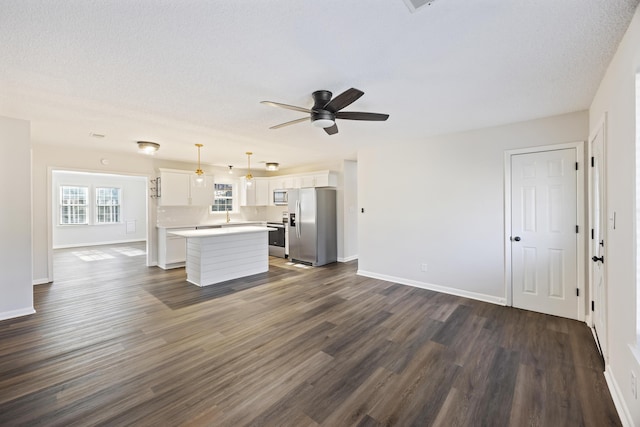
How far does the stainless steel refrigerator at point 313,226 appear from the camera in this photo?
608 centimetres

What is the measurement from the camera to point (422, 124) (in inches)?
142

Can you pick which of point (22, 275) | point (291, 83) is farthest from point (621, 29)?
point (22, 275)

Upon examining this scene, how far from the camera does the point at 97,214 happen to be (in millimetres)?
9461

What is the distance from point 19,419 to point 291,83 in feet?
10.1

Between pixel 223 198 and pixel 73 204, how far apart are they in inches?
233

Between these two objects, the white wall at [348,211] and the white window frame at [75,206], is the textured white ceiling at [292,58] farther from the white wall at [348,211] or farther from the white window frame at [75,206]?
the white window frame at [75,206]

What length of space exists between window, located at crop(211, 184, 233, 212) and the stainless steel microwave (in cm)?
133

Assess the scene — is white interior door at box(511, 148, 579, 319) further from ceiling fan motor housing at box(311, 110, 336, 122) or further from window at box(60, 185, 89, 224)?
window at box(60, 185, 89, 224)

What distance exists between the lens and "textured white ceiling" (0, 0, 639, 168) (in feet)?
4.95

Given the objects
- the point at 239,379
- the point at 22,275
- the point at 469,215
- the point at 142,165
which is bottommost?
the point at 239,379

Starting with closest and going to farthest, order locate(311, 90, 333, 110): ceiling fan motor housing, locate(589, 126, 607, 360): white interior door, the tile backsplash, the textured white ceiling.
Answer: the textured white ceiling → locate(589, 126, 607, 360): white interior door → locate(311, 90, 333, 110): ceiling fan motor housing → the tile backsplash

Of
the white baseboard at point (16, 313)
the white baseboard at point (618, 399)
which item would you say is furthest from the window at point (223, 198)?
the white baseboard at point (618, 399)

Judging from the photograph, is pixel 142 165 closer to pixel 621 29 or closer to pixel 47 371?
→ pixel 47 371

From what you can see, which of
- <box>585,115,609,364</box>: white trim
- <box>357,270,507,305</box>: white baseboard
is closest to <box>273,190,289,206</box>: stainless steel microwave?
<box>357,270,507,305</box>: white baseboard
